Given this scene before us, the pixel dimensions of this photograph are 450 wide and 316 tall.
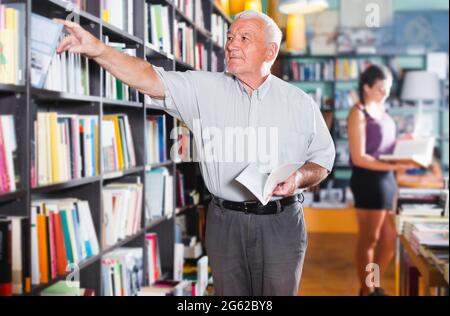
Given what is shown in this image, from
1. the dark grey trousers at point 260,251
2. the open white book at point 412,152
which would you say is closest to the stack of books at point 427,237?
the open white book at point 412,152

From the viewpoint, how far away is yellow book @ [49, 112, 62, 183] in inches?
76.2

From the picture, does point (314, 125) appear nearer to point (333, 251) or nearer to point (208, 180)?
point (208, 180)

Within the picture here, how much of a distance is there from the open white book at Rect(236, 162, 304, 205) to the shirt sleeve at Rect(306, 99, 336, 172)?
0.05 m

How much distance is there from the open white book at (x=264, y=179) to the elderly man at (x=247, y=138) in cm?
4

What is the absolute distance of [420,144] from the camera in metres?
3.32

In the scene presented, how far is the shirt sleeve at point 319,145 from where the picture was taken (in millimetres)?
1537

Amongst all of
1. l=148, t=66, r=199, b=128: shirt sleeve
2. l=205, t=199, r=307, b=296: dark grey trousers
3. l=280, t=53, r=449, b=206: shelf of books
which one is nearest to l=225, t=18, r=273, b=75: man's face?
l=148, t=66, r=199, b=128: shirt sleeve

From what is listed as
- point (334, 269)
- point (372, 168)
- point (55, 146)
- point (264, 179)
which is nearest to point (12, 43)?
point (55, 146)

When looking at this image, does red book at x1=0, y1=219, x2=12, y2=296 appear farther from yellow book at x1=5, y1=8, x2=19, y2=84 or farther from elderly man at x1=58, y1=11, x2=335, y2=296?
elderly man at x1=58, y1=11, x2=335, y2=296

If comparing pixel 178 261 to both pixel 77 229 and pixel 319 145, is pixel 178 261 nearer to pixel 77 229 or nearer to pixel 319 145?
pixel 77 229

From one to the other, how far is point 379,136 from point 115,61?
1701mm

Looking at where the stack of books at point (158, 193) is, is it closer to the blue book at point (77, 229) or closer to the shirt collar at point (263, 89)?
the blue book at point (77, 229)

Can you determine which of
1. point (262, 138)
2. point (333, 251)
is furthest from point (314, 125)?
point (333, 251)

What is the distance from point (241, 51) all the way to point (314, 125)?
0.86ft
